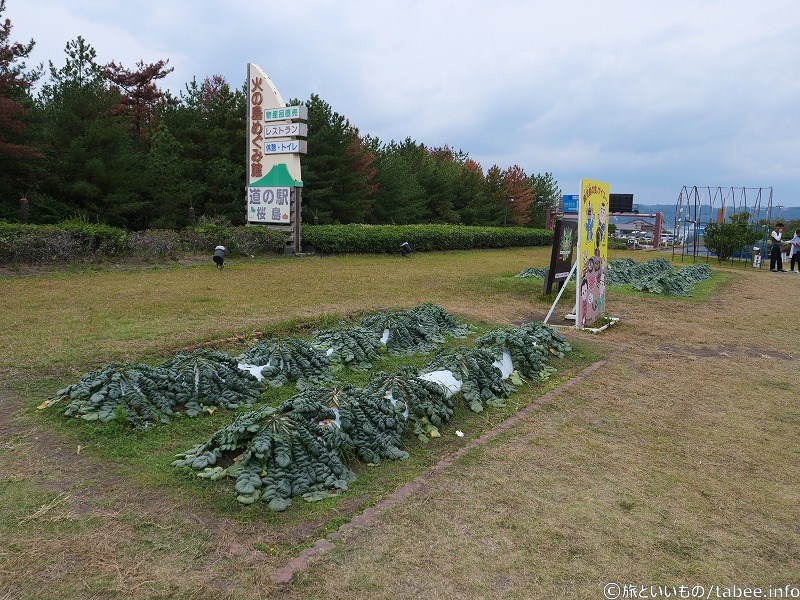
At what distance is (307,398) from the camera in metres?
3.94

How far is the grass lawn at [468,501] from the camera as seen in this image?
8.34 feet

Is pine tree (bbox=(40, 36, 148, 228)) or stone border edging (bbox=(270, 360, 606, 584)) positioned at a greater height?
pine tree (bbox=(40, 36, 148, 228))

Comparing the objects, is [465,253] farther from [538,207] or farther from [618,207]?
[618,207]

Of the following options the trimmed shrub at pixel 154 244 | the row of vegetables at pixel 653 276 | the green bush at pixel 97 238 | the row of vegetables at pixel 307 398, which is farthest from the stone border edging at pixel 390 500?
the trimmed shrub at pixel 154 244

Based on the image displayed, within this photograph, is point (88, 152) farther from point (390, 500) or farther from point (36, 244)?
point (390, 500)

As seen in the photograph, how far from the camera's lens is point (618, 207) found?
54.2 meters

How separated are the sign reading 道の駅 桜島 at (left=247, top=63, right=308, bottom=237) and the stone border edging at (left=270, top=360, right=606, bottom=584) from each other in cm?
1434

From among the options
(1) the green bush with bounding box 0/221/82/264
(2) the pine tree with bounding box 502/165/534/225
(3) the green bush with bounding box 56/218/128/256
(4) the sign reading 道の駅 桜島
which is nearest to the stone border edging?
(1) the green bush with bounding box 0/221/82/264

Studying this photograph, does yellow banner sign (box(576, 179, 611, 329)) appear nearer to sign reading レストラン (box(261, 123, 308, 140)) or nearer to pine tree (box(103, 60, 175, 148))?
sign reading レストラン (box(261, 123, 308, 140))

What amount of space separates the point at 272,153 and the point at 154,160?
19.9ft

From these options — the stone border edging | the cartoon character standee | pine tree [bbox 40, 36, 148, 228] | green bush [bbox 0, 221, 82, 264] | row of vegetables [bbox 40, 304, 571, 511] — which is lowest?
the stone border edging

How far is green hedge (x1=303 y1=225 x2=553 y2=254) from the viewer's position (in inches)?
763

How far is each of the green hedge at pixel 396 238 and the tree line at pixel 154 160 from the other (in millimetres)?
3931

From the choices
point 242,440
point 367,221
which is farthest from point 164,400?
point 367,221
